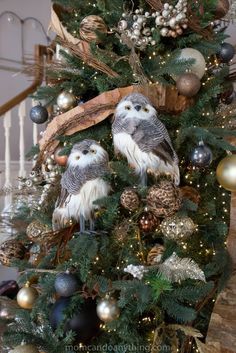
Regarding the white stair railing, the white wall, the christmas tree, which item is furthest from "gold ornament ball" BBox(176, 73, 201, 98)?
the white wall

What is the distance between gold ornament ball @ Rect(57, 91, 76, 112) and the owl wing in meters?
0.25

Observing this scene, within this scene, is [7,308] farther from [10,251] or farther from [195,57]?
[195,57]

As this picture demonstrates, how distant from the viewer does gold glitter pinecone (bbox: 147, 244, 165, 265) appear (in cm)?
75

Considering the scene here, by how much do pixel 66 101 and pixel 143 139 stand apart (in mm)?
275

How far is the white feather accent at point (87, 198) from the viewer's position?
0.78 metres

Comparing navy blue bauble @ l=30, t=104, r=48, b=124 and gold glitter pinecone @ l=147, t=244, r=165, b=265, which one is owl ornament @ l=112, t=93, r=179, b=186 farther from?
navy blue bauble @ l=30, t=104, r=48, b=124

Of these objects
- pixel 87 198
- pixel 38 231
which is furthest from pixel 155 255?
pixel 38 231

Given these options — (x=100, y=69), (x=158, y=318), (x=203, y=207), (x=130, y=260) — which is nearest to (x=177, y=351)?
(x=158, y=318)

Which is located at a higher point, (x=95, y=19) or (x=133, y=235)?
(x=95, y=19)

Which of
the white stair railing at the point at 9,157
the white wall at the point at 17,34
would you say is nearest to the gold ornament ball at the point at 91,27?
the white stair railing at the point at 9,157

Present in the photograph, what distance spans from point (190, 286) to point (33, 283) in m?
0.37

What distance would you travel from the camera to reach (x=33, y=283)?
2.94 feet

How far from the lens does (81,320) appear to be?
29.2 inches

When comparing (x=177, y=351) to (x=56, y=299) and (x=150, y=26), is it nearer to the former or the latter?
(x=56, y=299)
